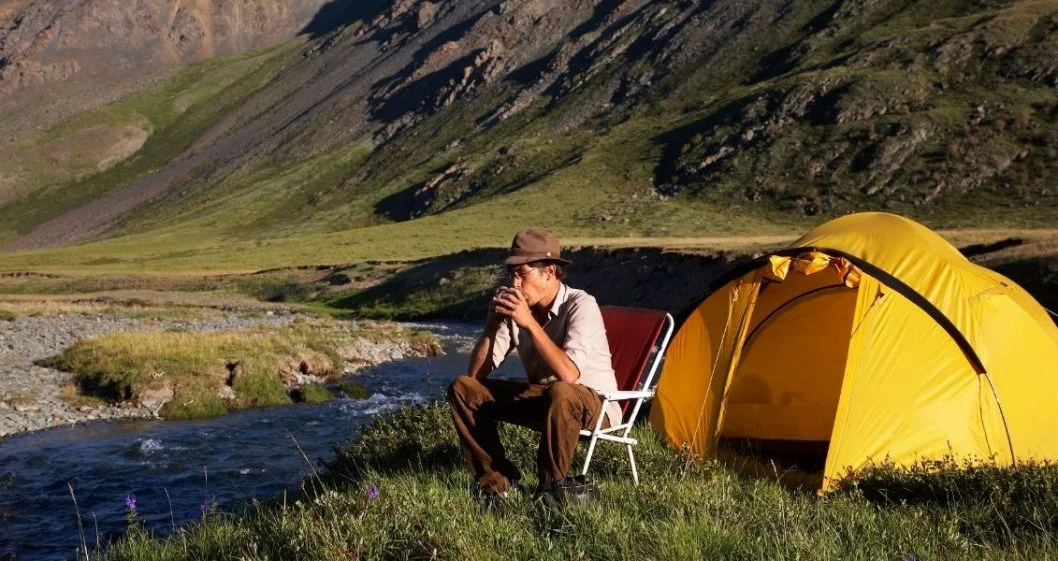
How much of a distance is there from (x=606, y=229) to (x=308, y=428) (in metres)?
63.0

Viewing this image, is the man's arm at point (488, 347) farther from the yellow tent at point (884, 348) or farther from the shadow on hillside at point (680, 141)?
the shadow on hillside at point (680, 141)

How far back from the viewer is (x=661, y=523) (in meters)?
5.33

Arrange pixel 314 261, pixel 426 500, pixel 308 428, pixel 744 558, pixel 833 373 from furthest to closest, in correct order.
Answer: pixel 314 261 → pixel 308 428 → pixel 833 373 → pixel 426 500 → pixel 744 558

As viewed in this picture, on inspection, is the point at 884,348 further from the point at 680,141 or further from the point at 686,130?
the point at 686,130

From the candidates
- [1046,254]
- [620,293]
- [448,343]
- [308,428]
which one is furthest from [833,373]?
[620,293]

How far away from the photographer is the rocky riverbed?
18.5m

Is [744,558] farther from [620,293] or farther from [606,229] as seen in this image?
[606,229]

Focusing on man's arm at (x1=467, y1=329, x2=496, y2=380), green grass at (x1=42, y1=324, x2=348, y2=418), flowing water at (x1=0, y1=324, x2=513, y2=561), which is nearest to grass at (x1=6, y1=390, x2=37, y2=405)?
green grass at (x1=42, y1=324, x2=348, y2=418)

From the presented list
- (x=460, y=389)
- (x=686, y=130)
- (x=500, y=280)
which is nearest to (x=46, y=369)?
(x=460, y=389)

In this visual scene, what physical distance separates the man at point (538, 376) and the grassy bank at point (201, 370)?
1385 cm

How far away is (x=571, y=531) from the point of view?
547cm

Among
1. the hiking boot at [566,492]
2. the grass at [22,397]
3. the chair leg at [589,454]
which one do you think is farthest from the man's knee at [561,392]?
the grass at [22,397]

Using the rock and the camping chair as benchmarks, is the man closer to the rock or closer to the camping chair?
the camping chair

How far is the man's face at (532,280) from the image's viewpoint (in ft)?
22.7
